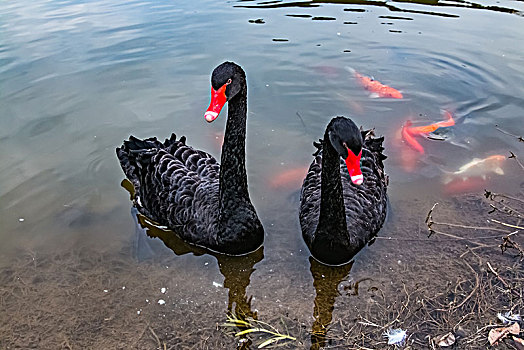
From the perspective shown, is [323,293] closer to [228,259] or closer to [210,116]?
[228,259]

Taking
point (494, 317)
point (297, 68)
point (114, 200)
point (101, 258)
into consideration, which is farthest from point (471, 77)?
point (101, 258)

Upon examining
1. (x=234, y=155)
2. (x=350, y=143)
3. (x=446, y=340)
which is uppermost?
(x=350, y=143)

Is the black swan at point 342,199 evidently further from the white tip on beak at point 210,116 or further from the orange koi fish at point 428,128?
the orange koi fish at point 428,128

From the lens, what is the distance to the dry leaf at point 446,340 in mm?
2566

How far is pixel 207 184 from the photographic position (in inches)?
139

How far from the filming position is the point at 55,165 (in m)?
4.42

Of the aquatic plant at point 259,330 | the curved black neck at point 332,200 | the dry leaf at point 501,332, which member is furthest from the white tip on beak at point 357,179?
the dry leaf at point 501,332

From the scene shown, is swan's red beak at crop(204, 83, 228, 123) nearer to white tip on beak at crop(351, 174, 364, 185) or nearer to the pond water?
white tip on beak at crop(351, 174, 364, 185)

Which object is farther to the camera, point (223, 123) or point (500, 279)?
point (223, 123)

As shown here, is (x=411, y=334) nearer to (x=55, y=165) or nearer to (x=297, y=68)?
(x=55, y=165)

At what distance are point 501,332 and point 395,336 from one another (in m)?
0.54

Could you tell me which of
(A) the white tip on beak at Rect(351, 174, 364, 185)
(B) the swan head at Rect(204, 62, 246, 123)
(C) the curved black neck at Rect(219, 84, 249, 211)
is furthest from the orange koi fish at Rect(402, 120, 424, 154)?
(B) the swan head at Rect(204, 62, 246, 123)

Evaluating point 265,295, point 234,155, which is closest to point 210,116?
point 234,155

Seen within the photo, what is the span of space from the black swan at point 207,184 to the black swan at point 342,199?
419 millimetres
